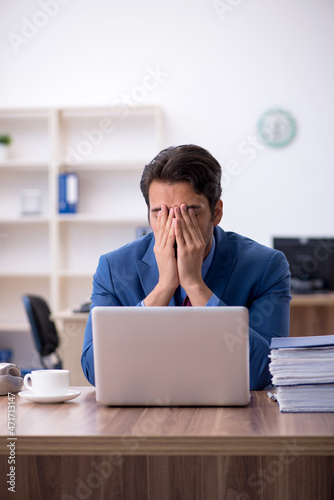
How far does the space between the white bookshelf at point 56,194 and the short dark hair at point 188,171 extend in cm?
308

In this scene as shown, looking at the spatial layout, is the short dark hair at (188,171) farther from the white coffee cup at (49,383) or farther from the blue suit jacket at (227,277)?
the white coffee cup at (49,383)

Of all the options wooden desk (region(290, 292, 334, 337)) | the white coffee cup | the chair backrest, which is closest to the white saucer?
the white coffee cup

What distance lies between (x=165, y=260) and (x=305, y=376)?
686mm

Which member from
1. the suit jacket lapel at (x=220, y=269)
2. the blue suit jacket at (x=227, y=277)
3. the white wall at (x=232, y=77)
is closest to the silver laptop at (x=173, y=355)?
the blue suit jacket at (x=227, y=277)

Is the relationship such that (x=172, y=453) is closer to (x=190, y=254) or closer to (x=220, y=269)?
(x=190, y=254)

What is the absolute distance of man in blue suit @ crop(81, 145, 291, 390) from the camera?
1884mm

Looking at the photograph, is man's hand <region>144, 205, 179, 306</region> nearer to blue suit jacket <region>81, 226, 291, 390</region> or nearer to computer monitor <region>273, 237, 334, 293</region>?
blue suit jacket <region>81, 226, 291, 390</region>

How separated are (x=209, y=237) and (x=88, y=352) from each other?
0.54 metres

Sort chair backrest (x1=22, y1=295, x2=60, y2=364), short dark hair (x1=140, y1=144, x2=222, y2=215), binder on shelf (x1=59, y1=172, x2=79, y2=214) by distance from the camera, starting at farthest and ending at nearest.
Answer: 1. binder on shelf (x1=59, y1=172, x2=79, y2=214)
2. chair backrest (x1=22, y1=295, x2=60, y2=364)
3. short dark hair (x1=140, y1=144, x2=222, y2=215)

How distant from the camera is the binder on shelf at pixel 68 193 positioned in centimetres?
510

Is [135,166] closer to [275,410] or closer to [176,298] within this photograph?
[176,298]

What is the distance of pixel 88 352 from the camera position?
5.85ft

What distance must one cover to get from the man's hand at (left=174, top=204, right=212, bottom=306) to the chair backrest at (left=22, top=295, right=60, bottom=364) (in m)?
2.17

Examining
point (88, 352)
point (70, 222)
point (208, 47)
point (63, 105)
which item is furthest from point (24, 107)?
point (88, 352)
